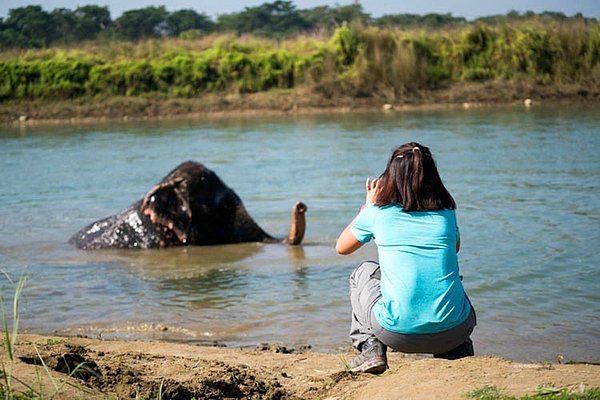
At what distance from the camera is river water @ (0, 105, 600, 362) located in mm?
7379

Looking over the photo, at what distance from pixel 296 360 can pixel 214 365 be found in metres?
0.65

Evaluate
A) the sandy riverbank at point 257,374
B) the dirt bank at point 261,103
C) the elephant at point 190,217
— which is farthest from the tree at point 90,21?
the sandy riverbank at point 257,374

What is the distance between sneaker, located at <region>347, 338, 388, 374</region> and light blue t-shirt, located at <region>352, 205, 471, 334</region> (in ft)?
0.68

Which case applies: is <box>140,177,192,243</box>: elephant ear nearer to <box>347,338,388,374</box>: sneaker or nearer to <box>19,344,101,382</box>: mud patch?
<box>19,344,101,382</box>: mud patch

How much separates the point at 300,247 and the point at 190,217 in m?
1.36

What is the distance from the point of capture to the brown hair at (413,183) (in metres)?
4.82

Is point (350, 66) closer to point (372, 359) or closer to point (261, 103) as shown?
point (261, 103)

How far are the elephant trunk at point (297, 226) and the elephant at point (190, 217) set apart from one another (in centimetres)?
49

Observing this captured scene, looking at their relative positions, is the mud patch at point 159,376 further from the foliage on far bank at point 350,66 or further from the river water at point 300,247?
the foliage on far bank at point 350,66

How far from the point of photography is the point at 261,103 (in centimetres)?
3052

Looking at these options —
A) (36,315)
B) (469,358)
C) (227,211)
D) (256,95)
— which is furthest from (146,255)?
(256,95)

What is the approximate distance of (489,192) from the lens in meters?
13.3

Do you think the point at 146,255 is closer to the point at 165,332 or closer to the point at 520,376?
the point at 165,332

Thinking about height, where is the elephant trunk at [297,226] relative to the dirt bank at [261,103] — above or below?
below
